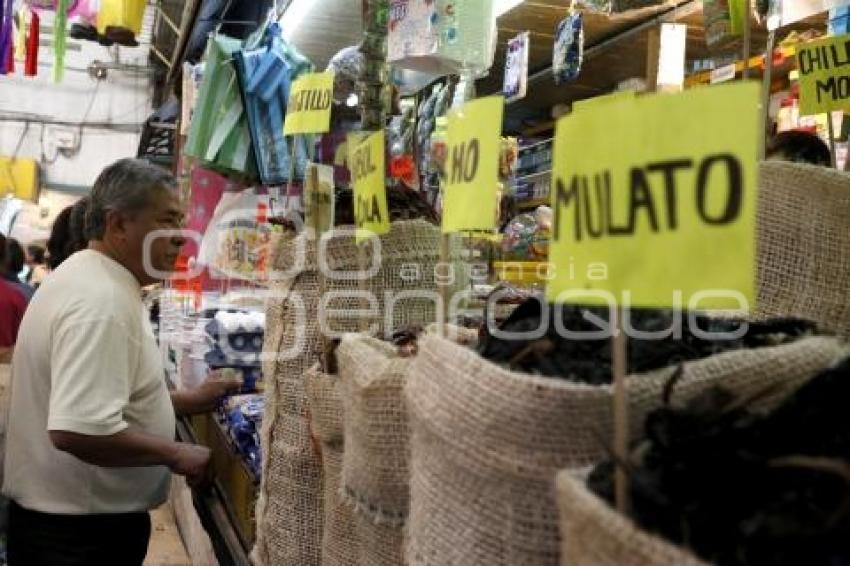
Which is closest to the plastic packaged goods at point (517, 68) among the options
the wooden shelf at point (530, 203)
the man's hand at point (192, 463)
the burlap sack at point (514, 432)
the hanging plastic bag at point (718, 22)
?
the hanging plastic bag at point (718, 22)

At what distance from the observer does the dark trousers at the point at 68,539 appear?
1990 mm

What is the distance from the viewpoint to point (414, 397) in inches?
35.1

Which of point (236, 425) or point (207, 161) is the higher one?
point (207, 161)

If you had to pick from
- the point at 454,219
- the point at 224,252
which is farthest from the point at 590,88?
the point at 454,219

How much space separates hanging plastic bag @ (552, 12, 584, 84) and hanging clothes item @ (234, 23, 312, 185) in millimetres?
904

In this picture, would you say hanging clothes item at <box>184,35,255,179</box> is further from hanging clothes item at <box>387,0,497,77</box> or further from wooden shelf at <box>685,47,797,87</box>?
wooden shelf at <box>685,47,797,87</box>

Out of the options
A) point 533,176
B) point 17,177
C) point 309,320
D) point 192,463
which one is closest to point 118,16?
point 533,176

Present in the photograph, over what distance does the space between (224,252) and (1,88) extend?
10.6m

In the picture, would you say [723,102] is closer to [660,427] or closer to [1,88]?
[660,427]

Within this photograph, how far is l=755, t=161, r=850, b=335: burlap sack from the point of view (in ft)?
4.06

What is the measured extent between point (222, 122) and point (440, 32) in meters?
1.11

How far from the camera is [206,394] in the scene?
255cm

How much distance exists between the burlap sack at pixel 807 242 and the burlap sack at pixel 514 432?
1.33 feet

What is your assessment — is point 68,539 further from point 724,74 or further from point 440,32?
point 724,74
